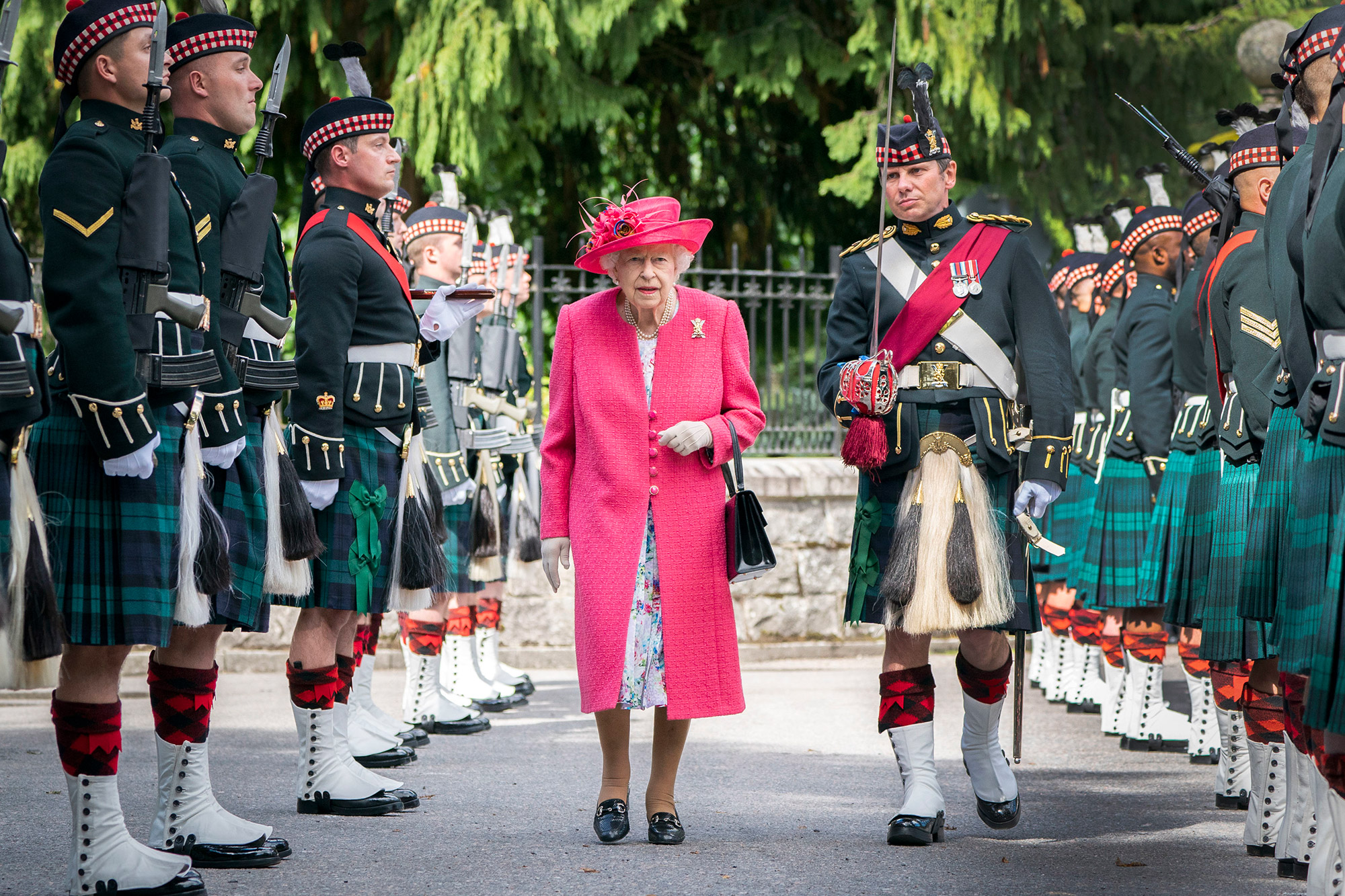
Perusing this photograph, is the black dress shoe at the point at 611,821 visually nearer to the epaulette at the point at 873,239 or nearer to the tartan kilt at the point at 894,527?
the tartan kilt at the point at 894,527

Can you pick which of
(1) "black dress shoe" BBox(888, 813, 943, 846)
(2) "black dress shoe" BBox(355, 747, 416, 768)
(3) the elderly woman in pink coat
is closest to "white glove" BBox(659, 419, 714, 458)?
(3) the elderly woman in pink coat

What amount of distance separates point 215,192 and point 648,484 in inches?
63.0

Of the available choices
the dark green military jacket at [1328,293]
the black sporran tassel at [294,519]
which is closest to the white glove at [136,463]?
the black sporran tassel at [294,519]

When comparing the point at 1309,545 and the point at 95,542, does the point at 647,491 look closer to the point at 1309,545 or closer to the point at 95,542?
the point at 95,542

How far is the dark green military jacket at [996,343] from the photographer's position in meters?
5.07

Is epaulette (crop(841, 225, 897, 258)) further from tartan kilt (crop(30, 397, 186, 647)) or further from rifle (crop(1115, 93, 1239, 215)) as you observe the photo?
tartan kilt (crop(30, 397, 186, 647))

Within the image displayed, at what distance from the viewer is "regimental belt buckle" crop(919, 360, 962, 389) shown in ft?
16.8

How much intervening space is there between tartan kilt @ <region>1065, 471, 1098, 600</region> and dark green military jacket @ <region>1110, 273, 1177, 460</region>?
0.93 meters

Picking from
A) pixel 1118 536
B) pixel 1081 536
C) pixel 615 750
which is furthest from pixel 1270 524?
pixel 1081 536

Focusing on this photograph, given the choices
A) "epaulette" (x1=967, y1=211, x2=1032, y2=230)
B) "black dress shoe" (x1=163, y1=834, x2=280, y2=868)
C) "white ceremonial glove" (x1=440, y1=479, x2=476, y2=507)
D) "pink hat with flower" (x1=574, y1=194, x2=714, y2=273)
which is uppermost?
"epaulette" (x1=967, y1=211, x2=1032, y2=230)

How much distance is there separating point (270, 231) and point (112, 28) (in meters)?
0.87

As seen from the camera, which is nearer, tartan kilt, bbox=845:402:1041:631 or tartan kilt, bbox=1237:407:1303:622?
tartan kilt, bbox=1237:407:1303:622

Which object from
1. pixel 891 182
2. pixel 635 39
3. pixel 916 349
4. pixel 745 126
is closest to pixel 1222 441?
pixel 916 349

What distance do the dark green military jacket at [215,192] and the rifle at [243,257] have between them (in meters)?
0.03
